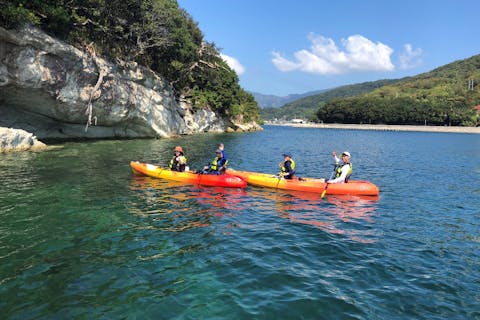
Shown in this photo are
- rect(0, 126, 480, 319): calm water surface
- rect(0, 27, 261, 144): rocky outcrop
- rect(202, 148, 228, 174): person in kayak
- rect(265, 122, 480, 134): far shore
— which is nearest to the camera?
rect(0, 126, 480, 319): calm water surface

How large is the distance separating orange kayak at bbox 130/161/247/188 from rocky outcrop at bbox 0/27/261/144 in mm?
13085

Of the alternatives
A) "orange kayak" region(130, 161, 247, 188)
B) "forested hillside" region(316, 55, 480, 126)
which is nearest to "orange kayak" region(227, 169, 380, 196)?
"orange kayak" region(130, 161, 247, 188)

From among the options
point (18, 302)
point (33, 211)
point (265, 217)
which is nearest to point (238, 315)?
point (18, 302)

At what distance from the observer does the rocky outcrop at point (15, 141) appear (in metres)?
22.5

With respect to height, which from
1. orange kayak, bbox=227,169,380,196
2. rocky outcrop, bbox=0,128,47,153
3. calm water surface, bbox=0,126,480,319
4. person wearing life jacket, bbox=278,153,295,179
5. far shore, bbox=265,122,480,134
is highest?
far shore, bbox=265,122,480,134

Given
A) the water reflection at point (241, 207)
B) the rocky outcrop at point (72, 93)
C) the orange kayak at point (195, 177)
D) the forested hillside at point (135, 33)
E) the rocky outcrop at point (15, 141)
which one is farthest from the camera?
the forested hillside at point (135, 33)

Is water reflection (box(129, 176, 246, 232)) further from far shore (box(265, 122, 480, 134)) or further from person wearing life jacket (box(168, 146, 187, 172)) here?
far shore (box(265, 122, 480, 134))

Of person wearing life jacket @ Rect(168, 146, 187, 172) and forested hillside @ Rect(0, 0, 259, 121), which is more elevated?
forested hillside @ Rect(0, 0, 259, 121)

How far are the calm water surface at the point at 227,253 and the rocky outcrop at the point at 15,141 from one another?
26.2 feet

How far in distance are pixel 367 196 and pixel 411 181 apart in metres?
6.49

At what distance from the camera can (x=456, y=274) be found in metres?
7.62

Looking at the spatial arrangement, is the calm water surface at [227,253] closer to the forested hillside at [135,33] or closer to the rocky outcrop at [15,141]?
the rocky outcrop at [15,141]

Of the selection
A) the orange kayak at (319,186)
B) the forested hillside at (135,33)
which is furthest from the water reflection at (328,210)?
the forested hillside at (135,33)

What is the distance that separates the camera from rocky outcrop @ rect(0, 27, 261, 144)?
77.8ft
